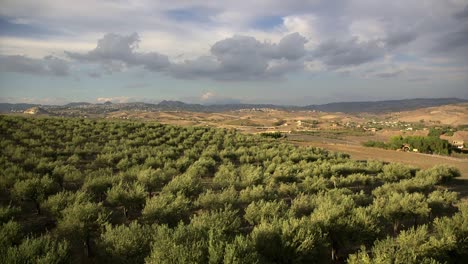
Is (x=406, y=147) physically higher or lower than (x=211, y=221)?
lower

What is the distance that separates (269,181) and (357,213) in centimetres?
761

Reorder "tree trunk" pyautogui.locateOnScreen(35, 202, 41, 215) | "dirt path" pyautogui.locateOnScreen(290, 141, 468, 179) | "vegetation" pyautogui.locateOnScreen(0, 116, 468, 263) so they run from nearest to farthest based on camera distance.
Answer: "vegetation" pyautogui.locateOnScreen(0, 116, 468, 263) → "tree trunk" pyautogui.locateOnScreen(35, 202, 41, 215) → "dirt path" pyautogui.locateOnScreen(290, 141, 468, 179)

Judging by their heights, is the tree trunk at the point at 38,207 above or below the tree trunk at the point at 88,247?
above

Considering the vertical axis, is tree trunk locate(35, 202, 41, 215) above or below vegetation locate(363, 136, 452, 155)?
above

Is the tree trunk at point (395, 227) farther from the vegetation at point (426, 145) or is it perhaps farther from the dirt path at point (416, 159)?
the vegetation at point (426, 145)

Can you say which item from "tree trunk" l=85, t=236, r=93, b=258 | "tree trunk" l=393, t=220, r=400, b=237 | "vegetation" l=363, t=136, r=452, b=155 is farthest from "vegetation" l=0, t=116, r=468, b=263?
"vegetation" l=363, t=136, r=452, b=155

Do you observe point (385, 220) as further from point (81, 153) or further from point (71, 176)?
point (81, 153)

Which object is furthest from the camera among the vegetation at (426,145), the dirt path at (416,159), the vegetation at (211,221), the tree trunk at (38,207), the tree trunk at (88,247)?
the vegetation at (426,145)

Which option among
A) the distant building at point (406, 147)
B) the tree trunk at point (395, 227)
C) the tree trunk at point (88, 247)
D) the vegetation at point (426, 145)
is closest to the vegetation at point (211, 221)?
the tree trunk at point (88, 247)

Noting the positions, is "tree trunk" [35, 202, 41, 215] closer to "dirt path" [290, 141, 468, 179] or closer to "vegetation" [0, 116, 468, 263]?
"vegetation" [0, 116, 468, 263]

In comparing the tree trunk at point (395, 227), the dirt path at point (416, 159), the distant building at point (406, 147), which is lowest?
the distant building at point (406, 147)

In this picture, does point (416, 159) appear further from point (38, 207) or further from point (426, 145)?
point (38, 207)

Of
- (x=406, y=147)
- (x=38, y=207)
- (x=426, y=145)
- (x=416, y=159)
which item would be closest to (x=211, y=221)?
(x=38, y=207)

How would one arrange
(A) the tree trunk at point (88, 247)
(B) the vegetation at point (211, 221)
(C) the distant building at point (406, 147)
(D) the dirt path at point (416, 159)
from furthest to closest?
(C) the distant building at point (406, 147)
(D) the dirt path at point (416, 159)
(A) the tree trunk at point (88, 247)
(B) the vegetation at point (211, 221)
